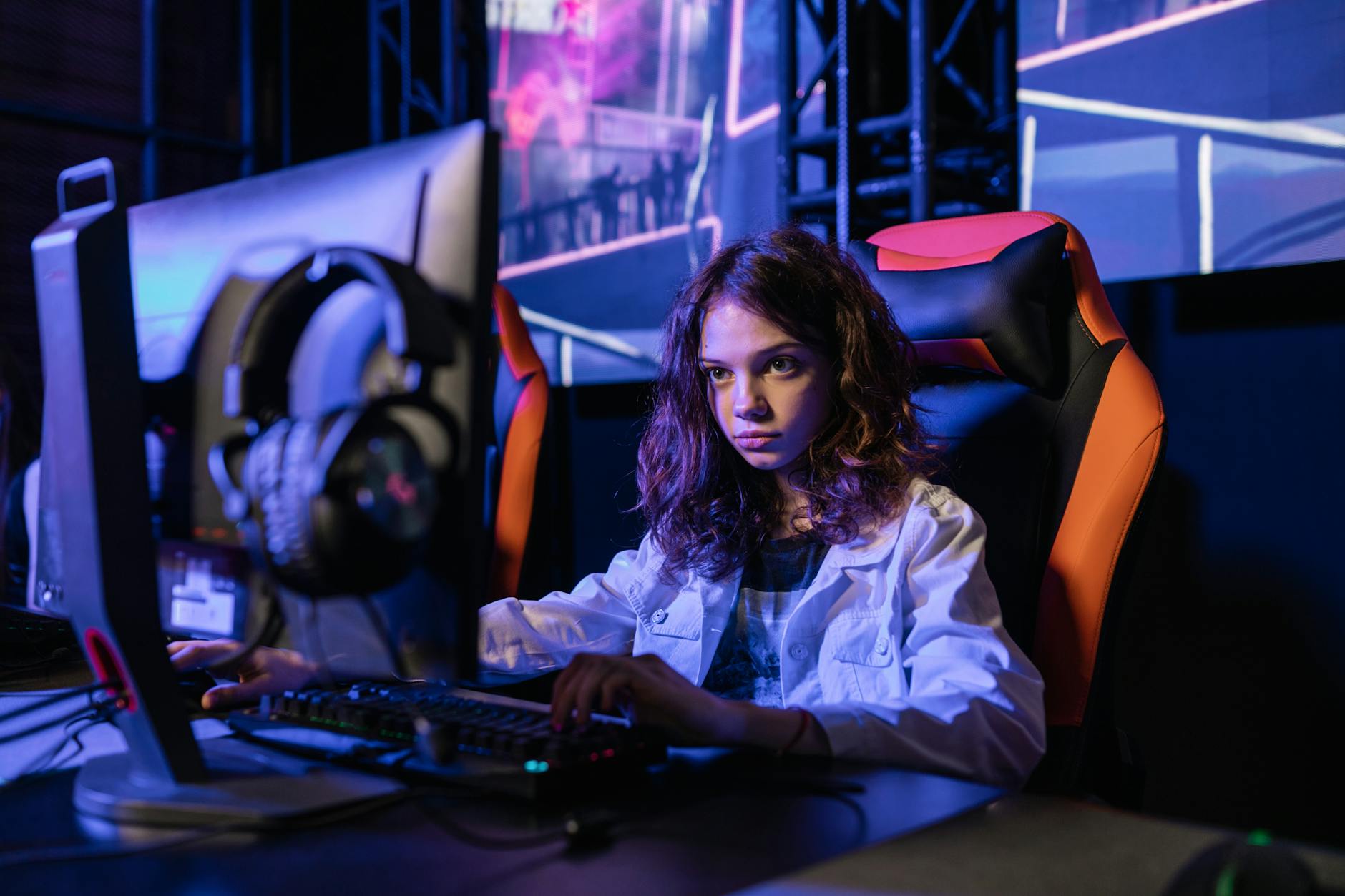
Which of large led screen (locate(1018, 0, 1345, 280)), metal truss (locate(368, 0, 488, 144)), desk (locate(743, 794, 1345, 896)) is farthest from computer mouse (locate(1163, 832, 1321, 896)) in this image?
metal truss (locate(368, 0, 488, 144))

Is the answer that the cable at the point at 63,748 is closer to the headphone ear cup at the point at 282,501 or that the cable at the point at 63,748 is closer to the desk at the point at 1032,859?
the headphone ear cup at the point at 282,501

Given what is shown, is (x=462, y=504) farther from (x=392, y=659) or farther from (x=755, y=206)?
(x=755, y=206)

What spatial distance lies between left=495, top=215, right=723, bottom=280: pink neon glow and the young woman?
147 cm

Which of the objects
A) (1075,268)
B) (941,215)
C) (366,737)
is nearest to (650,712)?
(366,737)

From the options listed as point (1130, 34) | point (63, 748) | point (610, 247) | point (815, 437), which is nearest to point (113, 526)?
point (63, 748)

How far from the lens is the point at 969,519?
111 centimetres

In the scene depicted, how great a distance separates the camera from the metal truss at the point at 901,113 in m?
2.18

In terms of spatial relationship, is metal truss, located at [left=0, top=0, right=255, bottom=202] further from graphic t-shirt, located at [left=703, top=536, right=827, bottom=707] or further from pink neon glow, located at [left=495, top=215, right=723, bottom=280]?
graphic t-shirt, located at [left=703, top=536, right=827, bottom=707]

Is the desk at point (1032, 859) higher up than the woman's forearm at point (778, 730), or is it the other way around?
the desk at point (1032, 859)

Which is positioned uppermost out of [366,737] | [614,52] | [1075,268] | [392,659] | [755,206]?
[614,52]

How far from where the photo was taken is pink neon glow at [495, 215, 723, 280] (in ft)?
9.53

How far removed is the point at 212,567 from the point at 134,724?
0.37ft

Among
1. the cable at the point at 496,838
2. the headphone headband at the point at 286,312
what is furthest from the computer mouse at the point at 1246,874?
the headphone headband at the point at 286,312

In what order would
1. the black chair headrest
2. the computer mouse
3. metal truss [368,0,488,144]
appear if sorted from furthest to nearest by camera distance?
metal truss [368,0,488,144] → the black chair headrest → the computer mouse
